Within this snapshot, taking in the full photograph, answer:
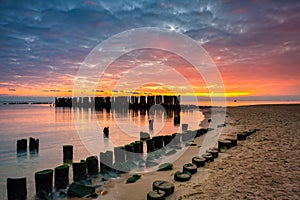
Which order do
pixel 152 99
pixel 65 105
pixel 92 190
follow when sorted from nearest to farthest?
pixel 92 190 → pixel 152 99 → pixel 65 105

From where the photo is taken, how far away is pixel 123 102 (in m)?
58.9

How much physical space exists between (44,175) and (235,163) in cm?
540

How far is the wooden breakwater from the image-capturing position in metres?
50.6

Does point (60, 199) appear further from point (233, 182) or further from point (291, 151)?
point (291, 151)

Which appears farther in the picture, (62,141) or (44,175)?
(62,141)

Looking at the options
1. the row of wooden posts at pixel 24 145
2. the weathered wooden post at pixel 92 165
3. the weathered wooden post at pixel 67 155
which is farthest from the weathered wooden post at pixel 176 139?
the row of wooden posts at pixel 24 145

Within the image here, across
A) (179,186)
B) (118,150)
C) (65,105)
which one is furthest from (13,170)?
(65,105)

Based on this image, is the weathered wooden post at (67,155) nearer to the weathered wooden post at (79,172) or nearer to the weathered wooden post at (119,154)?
the weathered wooden post at (119,154)

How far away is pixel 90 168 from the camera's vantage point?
6.64 meters

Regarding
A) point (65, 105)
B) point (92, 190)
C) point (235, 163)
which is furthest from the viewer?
point (65, 105)

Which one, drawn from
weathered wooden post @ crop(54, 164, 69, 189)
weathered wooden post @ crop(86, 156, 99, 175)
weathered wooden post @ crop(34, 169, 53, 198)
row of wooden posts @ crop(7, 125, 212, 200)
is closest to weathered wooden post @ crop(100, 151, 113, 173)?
row of wooden posts @ crop(7, 125, 212, 200)

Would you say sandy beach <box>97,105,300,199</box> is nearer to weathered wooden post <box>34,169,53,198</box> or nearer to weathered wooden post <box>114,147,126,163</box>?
weathered wooden post <box>114,147,126,163</box>

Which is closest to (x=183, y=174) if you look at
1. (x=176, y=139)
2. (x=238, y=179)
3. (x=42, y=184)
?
(x=238, y=179)

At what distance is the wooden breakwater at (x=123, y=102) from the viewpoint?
166 feet
